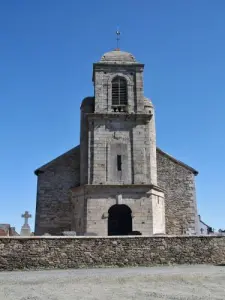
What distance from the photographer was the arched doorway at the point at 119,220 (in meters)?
20.3

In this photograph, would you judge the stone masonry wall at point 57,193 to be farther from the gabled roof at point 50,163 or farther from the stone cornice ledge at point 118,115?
the stone cornice ledge at point 118,115

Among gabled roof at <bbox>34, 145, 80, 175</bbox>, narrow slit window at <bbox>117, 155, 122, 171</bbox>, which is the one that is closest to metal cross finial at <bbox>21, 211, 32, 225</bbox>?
gabled roof at <bbox>34, 145, 80, 175</bbox>

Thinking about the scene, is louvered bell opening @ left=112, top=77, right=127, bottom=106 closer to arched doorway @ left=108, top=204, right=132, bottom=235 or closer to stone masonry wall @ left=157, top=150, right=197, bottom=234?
stone masonry wall @ left=157, top=150, right=197, bottom=234

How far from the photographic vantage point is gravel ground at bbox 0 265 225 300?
27.3 ft

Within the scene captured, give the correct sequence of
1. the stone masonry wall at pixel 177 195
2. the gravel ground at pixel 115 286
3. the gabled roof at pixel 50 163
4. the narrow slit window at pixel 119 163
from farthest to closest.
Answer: the gabled roof at pixel 50 163
the stone masonry wall at pixel 177 195
the narrow slit window at pixel 119 163
the gravel ground at pixel 115 286

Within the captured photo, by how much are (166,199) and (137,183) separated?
11.3 ft

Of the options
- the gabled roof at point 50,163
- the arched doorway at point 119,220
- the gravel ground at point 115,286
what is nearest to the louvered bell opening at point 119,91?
the gabled roof at point 50,163

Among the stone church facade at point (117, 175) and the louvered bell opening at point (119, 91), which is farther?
the louvered bell opening at point (119, 91)

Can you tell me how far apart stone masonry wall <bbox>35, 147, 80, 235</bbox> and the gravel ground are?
32.4ft

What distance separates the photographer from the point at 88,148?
2077 centimetres

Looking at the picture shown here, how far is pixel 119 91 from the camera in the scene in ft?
73.1

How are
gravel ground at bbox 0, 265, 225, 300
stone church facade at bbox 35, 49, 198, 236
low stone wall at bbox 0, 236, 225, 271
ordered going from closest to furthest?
gravel ground at bbox 0, 265, 225, 300, low stone wall at bbox 0, 236, 225, 271, stone church facade at bbox 35, 49, 198, 236

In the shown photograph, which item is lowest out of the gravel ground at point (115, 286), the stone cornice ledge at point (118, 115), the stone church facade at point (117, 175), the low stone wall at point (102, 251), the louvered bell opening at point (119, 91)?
the gravel ground at point (115, 286)

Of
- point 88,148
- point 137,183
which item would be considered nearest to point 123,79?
point 88,148
